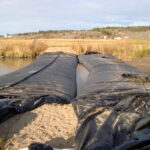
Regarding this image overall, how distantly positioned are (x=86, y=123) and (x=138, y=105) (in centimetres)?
110

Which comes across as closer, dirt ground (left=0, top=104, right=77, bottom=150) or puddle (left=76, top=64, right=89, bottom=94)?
dirt ground (left=0, top=104, right=77, bottom=150)

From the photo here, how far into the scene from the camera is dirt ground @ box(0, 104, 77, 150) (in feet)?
9.66

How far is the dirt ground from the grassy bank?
9239mm

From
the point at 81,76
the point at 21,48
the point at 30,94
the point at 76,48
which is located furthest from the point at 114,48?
the point at 30,94

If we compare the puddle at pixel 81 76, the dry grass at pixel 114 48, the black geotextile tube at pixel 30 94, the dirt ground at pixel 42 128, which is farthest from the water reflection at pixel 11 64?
the dirt ground at pixel 42 128

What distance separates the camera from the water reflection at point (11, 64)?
11511mm

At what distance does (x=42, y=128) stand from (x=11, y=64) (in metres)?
9.94

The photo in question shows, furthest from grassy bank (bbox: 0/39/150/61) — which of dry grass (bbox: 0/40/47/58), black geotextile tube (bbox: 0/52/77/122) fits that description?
black geotextile tube (bbox: 0/52/77/122)

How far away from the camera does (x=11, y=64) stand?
1281cm

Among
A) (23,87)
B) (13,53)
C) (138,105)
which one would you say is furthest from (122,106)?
(13,53)

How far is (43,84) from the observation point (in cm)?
520

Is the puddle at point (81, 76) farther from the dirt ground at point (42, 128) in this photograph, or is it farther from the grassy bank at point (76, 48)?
the grassy bank at point (76, 48)

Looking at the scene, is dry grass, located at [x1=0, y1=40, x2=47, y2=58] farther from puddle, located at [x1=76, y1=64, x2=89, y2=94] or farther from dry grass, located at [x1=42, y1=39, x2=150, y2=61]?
puddle, located at [x1=76, y1=64, x2=89, y2=94]

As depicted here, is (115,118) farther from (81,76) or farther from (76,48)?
(76,48)
